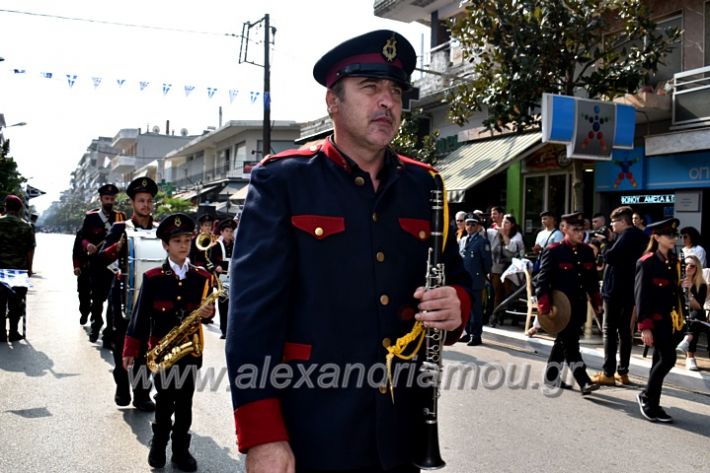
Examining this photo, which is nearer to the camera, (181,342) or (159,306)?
(181,342)

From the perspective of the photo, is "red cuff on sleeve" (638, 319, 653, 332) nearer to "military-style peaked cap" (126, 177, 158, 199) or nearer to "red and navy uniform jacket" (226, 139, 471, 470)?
"red and navy uniform jacket" (226, 139, 471, 470)

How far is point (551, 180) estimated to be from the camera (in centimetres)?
1669

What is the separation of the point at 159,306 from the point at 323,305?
3.42 metres

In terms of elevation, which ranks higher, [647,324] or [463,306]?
[463,306]

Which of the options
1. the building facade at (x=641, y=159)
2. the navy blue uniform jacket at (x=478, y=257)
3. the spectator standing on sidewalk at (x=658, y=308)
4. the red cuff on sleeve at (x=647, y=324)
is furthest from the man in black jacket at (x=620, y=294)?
the building facade at (x=641, y=159)

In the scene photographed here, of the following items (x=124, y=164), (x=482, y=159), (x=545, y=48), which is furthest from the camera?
(x=124, y=164)

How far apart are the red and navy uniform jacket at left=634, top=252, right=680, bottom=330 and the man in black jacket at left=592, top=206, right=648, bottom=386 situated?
4.45 ft

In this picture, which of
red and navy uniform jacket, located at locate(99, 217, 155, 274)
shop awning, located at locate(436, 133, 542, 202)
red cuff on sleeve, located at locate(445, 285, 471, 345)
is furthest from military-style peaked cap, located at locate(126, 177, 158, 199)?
shop awning, located at locate(436, 133, 542, 202)

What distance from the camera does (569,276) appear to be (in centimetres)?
745

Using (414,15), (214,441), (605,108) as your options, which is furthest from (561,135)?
(414,15)

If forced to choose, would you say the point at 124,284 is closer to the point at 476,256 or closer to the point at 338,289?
the point at 338,289

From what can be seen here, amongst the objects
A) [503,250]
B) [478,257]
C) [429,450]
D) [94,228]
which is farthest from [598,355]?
[429,450]

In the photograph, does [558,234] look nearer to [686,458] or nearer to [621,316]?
[621,316]

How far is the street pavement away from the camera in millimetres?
4977
